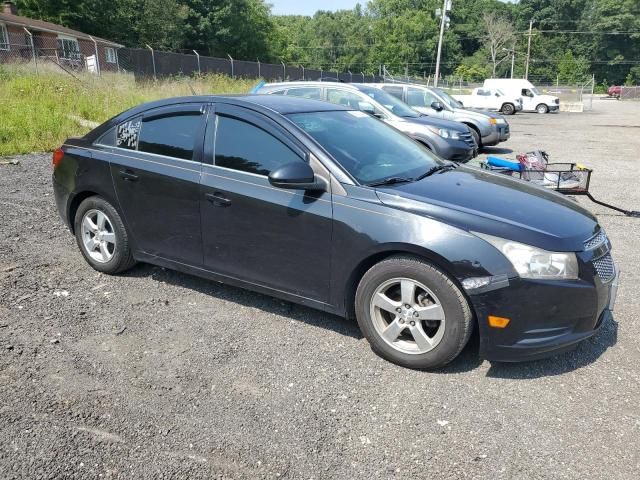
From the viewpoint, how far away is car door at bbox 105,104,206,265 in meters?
4.16

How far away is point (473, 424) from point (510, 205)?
1.43 m

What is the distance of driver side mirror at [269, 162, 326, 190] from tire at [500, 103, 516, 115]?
32725 mm

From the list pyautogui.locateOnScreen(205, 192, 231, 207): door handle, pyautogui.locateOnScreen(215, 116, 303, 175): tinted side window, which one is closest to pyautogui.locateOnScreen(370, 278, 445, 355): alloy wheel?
pyautogui.locateOnScreen(215, 116, 303, 175): tinted side window

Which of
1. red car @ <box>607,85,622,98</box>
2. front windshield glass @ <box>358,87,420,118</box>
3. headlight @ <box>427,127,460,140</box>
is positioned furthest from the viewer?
red car @ <box>607,85,622,98</box>

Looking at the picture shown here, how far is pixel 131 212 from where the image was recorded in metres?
4.50

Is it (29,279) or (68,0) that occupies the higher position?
(68,0)

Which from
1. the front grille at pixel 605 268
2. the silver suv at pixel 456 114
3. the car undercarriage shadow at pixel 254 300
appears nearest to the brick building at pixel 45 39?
the silver suv at pixel 456 114

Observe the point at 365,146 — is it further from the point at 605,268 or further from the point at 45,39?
the point at 45,39

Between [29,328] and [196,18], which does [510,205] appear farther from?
[196,18]

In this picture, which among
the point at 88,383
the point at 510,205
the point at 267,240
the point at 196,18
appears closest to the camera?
the point at 88,383

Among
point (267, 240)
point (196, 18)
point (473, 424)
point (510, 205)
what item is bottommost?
point (473, 424)

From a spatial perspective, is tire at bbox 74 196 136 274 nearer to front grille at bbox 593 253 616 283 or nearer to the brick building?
front grille at bbox 593 253 616 283

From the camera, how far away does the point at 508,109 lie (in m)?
33.4

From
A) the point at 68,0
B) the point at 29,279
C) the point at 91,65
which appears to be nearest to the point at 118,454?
the point at 29,279
